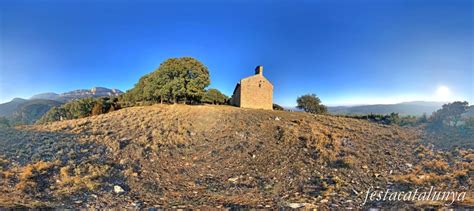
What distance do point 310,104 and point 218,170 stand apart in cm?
4221

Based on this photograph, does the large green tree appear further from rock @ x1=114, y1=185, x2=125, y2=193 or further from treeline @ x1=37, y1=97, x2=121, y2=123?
rock @ x1=114, y1=185, x2=125, y2=193

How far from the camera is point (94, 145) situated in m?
9.48

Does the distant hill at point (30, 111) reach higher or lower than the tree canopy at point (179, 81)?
lower

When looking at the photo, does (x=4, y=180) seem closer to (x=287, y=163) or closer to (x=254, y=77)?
(x=287, y=163)

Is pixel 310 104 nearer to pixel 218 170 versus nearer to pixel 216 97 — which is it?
pixel 216 97

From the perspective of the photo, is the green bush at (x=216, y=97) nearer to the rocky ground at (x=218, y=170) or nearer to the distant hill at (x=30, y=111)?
the rocky ground at (x=218, y=170)

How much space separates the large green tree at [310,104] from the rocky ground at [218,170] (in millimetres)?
34792

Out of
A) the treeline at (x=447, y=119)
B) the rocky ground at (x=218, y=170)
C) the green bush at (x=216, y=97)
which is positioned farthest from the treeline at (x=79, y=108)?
the treeline at (x=447, y=119)

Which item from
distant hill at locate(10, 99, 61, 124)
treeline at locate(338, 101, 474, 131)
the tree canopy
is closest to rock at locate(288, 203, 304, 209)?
treeline at locate(338, 101, 474, 131)

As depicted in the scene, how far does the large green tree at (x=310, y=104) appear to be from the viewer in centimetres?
4550

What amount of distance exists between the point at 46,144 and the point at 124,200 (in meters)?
7.29

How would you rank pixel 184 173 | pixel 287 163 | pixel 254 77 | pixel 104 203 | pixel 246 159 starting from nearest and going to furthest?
pixel 104 203 → pixel 184 173 → pixel 287 163 → pixel 246 159 → pixel 254 77

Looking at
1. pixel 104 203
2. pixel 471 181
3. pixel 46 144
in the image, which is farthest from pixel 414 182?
pixel 46 144

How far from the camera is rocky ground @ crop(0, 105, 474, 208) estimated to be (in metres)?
5.07
